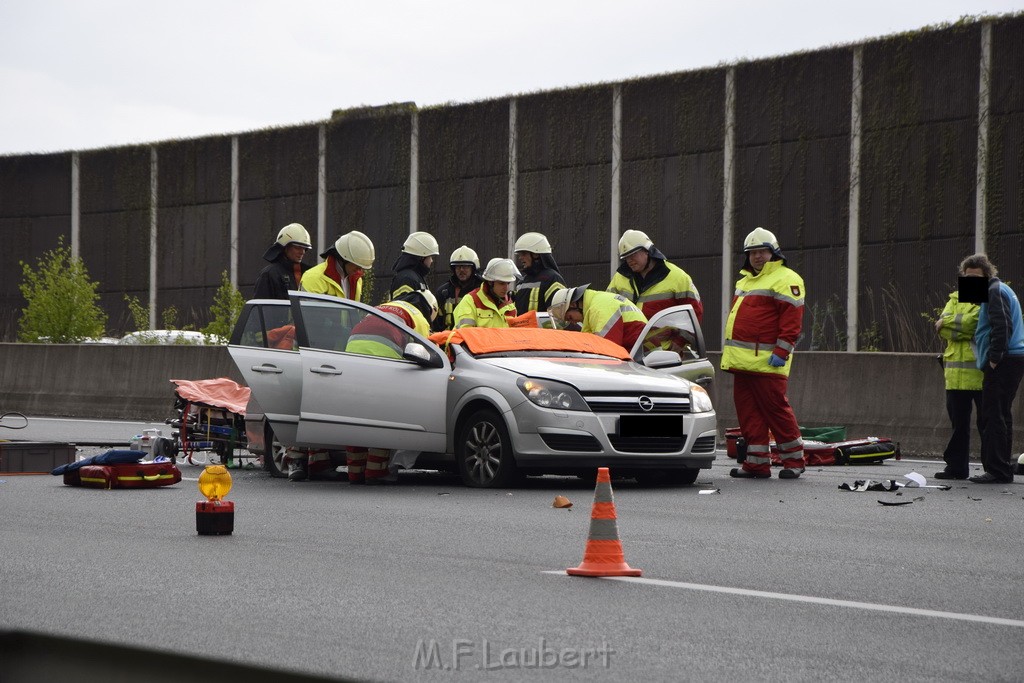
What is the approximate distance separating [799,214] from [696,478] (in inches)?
767

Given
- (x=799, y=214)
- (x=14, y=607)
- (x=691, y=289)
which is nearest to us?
(x=14, y=607)

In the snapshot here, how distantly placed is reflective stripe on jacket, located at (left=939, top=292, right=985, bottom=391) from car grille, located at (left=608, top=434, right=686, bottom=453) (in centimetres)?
259

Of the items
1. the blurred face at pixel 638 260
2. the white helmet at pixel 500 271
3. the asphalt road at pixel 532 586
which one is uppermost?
the blurred face at pixel 638 260

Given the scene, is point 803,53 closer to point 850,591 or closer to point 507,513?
point 507,513

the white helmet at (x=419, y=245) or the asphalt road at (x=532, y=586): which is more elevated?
the white helmet at (x=419, y=245)

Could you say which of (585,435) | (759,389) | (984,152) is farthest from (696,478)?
(984,152)

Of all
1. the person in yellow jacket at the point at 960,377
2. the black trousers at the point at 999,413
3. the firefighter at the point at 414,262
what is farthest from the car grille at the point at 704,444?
the firefighter at the point at 414,262

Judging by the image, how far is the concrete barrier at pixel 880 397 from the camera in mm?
15727

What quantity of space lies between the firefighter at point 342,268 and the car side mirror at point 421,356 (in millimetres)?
2002

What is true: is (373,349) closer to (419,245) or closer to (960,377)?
(419,245)

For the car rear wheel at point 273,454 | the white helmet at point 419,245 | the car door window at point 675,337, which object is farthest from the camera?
the white helmet at point 419,245

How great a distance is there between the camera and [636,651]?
5.08 meters

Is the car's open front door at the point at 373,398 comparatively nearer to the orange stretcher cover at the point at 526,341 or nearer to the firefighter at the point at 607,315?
the orange stretcher cover at the point at 526,341

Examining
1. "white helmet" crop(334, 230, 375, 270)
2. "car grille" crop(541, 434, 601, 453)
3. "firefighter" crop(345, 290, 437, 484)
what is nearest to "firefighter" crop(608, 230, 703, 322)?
"white helmet" crop(334, 230, 375, 270)
